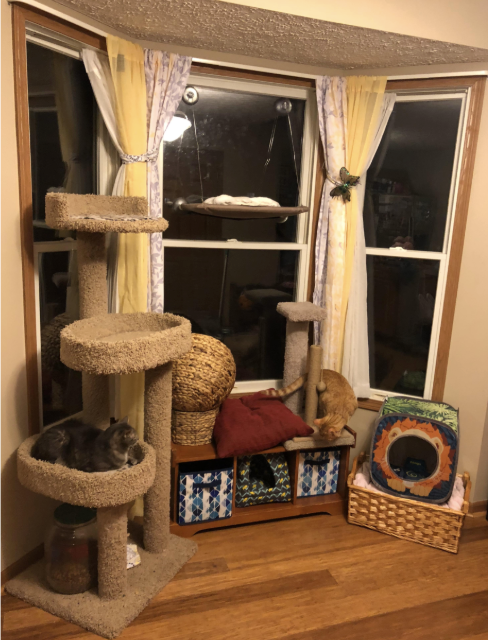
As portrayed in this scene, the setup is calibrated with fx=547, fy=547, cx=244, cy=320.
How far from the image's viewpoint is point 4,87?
1.84 meters

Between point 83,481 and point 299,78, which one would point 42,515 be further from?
point 299,78

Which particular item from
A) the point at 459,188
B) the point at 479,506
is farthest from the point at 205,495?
the point at 459,188

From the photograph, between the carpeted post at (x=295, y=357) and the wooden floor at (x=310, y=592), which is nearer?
the wooden floor at (x=310, y=592)

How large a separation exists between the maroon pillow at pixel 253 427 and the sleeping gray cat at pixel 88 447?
532mm

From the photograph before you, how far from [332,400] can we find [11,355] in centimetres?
140

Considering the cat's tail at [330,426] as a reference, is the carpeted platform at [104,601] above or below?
below

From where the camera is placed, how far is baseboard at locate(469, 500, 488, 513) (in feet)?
8.86

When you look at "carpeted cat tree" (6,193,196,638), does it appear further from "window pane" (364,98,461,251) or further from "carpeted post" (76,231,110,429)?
"window pane" (364,98,461,251)

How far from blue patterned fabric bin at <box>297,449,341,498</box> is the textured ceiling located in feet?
5.98

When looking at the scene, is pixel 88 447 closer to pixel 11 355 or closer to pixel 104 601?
pixel 11 355

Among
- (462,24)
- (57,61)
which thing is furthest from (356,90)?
(57,61)

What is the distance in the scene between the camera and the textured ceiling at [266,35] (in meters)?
2.03

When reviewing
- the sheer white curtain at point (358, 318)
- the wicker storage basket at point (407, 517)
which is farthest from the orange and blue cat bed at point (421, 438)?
the sheer white curtain at point (358, 318)

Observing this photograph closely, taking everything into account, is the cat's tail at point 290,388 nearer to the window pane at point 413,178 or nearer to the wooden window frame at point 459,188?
the wooden window frame at point 459,188
